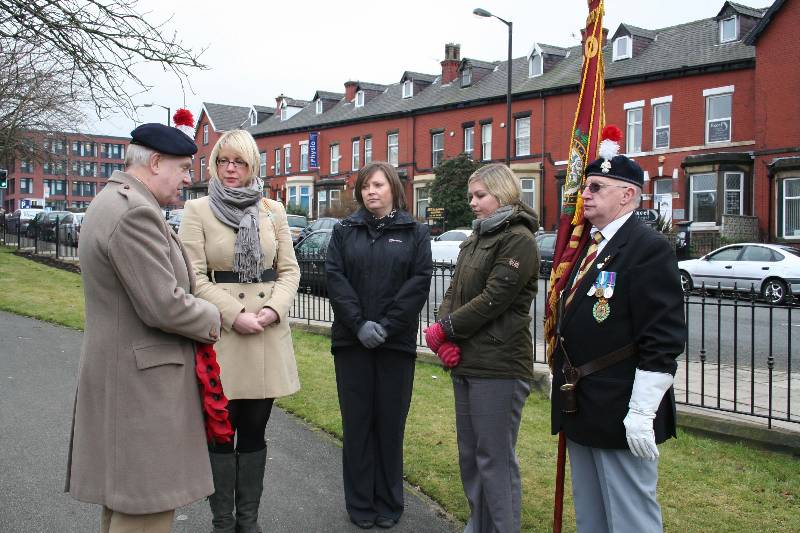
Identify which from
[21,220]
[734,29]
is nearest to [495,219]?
[734,29]

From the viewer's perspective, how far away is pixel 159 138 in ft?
10.1

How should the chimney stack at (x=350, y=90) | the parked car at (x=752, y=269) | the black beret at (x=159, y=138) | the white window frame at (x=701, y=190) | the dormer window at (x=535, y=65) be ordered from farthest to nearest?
the chimney stack at (x=350, y=90) → the dormer window at (x=535, y=65) → the white window frame at (x=701, y=190) → the parked car at (x=752, y=269) → the black beret at (x=159, y=138)

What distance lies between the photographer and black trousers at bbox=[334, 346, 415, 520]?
188 inches

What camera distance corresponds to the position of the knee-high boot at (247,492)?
14.1 feet

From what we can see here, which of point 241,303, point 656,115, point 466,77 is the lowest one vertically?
point 241,303

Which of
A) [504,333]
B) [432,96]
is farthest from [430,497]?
[432,96]

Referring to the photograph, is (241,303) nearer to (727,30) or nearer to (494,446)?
(494,446)

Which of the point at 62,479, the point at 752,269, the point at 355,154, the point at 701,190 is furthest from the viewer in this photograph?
the point at 355,154

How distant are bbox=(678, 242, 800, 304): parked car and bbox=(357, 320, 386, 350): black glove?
53.5 feet

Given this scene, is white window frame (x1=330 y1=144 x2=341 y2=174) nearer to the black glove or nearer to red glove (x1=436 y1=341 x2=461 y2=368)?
the black glove

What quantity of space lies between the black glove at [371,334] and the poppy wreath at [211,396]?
1.48 m

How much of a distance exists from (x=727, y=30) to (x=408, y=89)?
20.3m

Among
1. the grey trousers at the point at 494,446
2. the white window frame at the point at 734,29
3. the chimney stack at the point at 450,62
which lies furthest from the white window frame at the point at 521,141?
the grey trousers at the point at 494,446

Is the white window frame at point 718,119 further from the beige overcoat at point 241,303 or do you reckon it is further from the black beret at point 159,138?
the black beret at point 159,138
